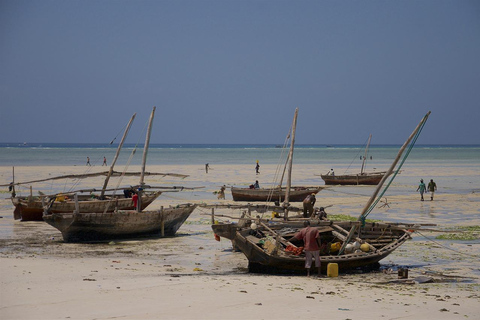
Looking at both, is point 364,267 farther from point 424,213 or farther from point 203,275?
point 424,213

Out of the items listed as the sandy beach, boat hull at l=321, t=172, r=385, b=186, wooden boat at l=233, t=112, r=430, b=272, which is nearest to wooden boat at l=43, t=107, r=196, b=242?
the sandy beach

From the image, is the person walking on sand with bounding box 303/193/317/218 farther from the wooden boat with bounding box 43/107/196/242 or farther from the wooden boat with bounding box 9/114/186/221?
the wooden boat with bounding box 9/114/186/221

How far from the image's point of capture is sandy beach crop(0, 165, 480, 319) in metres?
11.2

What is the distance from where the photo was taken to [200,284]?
1360 centimetres

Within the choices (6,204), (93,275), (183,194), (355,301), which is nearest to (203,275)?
(93,275)

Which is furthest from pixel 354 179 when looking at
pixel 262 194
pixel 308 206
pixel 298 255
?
pixel 298 255

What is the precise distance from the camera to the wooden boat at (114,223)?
20844 millimetres

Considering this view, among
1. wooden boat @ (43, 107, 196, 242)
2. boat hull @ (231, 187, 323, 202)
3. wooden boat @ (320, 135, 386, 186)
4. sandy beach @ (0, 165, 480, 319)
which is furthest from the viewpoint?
wooden boat @ (320, 135, 386, 186)

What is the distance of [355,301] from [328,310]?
103 centimetres

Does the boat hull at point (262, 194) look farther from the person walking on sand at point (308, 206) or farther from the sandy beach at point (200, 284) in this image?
the person walking on sand at point (308, 206)

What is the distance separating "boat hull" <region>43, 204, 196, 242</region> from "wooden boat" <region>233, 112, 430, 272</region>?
17.6 feet

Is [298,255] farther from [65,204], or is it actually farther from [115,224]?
[65,204]

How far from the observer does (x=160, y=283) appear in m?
13.6

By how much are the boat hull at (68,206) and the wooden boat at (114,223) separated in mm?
1672
